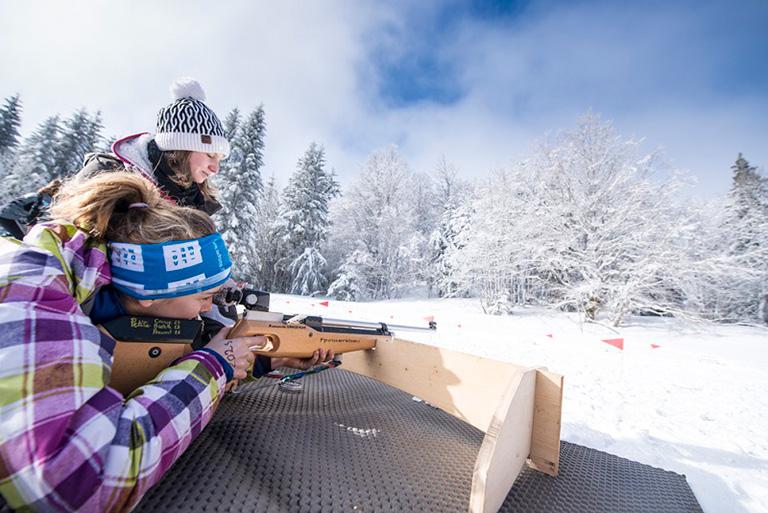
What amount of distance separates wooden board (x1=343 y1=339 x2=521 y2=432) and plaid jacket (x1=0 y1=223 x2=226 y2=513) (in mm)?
1243

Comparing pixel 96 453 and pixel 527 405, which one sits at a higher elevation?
pixel 96 453

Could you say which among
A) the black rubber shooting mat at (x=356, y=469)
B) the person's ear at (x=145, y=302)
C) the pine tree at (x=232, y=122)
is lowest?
the black rubber shooting mat at (x=356, y=469)

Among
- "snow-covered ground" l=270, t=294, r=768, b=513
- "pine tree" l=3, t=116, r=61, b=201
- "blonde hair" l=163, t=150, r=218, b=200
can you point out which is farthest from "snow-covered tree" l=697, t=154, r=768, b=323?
"pine tree" l=3, t=116, r=61, b=201

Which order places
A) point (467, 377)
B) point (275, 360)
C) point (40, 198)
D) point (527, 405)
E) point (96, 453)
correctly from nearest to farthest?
point (96, 453) → point (527, 405) → point (40, 198) → point (467, 377) → point (275, 360)

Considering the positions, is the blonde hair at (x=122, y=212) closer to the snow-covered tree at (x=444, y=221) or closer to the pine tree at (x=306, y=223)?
the snow-covered tree at (x=444, y=221)

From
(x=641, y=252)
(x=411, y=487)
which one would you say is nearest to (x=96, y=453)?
(x=411, y=487)

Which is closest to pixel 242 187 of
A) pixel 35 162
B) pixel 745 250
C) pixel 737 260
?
pixel 35 162

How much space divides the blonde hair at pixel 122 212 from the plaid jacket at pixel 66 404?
3.1 inches

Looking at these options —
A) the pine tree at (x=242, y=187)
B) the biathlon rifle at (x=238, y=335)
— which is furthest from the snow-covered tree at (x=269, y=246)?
the biathlon rifle at (x=238, y=335)

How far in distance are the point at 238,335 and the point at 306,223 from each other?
18296 millimetres

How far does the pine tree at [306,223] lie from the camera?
734 inches

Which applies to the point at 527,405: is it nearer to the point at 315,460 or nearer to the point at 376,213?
the point at 315,460

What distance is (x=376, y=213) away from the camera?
19.9 meters

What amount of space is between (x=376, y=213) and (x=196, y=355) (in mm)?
19108
